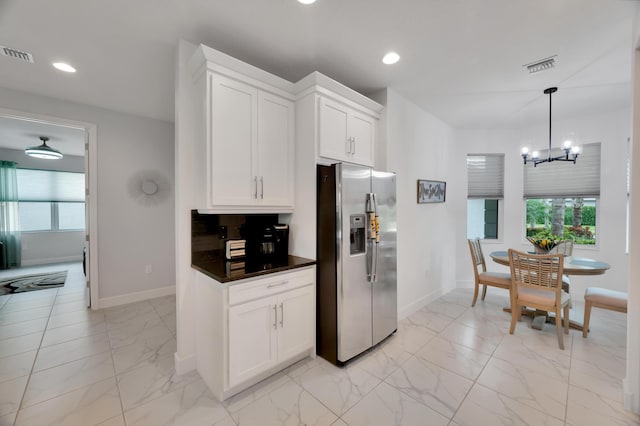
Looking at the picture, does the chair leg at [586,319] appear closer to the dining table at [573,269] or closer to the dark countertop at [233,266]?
the dining table at [573,269]

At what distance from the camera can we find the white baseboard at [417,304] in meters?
3.34

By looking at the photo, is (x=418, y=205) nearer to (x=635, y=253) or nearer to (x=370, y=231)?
(x=370, y=231)

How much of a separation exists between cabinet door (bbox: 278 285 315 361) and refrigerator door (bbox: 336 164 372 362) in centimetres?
27

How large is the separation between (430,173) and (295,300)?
290 centimetres

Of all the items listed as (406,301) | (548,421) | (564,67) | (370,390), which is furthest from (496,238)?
(370,390)

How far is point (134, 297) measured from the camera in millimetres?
3885

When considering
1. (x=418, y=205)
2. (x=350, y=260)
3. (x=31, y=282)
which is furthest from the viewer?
(x=31, y=282)

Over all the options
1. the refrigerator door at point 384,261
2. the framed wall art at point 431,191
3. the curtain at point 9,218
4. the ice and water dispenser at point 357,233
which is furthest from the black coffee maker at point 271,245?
the curtain at point 9,218

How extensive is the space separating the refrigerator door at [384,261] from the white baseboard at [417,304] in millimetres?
571

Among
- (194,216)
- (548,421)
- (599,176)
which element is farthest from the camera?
(599,176)

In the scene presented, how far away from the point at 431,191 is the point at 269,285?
115 inches

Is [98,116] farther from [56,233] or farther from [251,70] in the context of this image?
[56,233]

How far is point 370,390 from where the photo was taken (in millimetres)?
2020

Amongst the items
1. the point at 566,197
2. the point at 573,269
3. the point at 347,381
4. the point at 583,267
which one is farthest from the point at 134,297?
the point at 566,197
